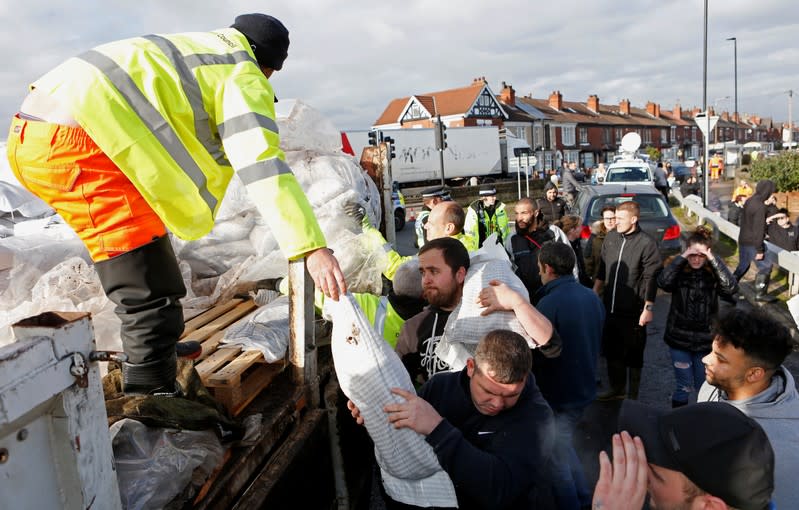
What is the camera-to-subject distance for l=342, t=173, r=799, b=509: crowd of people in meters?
1.51

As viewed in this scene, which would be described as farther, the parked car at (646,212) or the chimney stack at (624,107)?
the chimney stack at (624,107)

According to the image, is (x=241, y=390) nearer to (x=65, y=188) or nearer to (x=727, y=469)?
(x=65, y=188)

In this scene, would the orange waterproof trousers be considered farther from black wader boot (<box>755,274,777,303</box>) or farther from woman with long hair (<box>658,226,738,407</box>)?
black wader boot (<box>755,274,777,303</box>)

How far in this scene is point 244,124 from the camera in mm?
1944

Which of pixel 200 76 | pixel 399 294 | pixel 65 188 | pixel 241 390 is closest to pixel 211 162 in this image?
pixel 200 76

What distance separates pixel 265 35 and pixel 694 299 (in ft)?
12.5

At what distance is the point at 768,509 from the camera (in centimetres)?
165

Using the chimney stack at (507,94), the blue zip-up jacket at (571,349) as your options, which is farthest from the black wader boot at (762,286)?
the chimney stack at (507,94)

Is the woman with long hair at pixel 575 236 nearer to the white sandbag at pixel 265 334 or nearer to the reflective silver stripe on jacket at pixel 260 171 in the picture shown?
the white sandbag at pixel 265 334

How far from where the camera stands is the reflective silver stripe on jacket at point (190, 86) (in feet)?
6.59

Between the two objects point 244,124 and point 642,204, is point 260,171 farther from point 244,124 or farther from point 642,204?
point 642,204

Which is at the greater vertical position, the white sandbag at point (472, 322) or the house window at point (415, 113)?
the house window at point (415, 113)

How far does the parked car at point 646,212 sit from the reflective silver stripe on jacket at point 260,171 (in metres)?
7.07

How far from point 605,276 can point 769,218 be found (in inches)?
167
